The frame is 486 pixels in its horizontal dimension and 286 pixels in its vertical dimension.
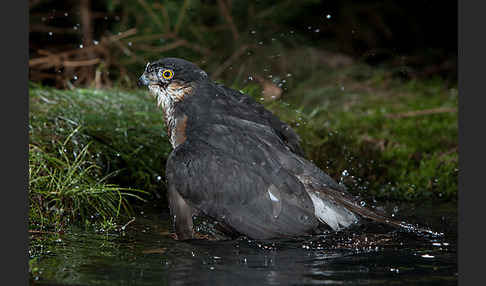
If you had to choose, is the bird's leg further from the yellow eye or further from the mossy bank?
the yellow eye

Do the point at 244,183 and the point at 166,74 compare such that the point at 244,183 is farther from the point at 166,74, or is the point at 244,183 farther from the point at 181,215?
the point at 166,74

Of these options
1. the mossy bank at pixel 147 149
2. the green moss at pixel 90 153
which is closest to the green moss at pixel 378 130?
the mossy bank at pixel 147 149

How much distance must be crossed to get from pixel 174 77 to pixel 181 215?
1273 mm

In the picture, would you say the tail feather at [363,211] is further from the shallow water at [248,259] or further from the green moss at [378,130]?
the green moss at [378,130]

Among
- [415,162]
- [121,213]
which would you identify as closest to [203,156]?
[121,213]

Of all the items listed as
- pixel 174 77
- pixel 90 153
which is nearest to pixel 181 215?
pixel 174 77

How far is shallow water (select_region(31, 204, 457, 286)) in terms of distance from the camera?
12.0ft

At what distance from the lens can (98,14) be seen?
10.2m

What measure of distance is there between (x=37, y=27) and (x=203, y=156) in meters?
6.41

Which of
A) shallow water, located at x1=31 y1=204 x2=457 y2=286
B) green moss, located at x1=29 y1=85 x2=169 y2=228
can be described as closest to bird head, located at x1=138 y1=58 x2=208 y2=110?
green moss, located at x1=29 y1=85 x2=169 y2=228

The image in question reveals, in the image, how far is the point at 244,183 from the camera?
4727mm

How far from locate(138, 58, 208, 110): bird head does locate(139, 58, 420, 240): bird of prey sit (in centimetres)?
21

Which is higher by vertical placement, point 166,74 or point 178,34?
point 178,34

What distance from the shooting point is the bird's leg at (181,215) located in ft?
15.3
